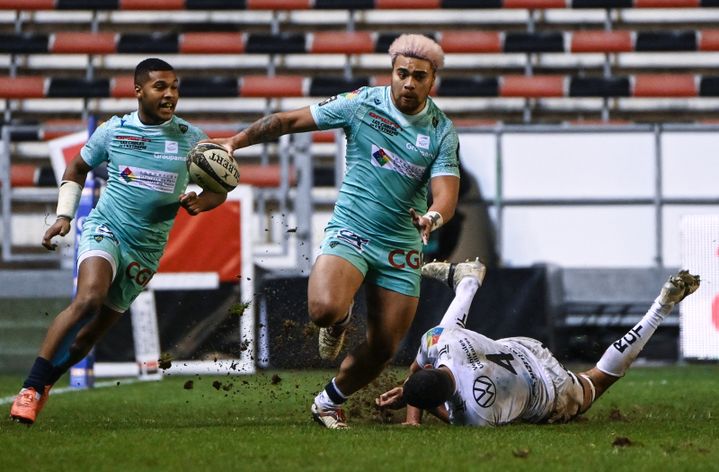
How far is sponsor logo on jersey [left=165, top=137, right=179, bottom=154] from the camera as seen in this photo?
786 centimetres

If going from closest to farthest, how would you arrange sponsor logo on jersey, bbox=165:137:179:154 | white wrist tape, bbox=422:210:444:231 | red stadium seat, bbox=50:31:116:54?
1. white wrist tape, bbox=422:210:444:231
2. sponsor logo on jersey, bbox=165:137:179:154
3. red stadium seat, bbox=50:31:116:54

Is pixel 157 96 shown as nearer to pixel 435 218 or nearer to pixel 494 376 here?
pixel 435 218

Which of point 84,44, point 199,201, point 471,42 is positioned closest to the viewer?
point 199,201

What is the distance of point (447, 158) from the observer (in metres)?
7.00

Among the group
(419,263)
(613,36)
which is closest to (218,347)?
(419,263)

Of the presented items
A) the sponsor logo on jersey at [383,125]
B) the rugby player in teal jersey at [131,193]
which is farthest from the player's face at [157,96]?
the sponsor logo on jersey at [383,125]

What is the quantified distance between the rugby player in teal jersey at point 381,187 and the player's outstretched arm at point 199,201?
18.0 inches

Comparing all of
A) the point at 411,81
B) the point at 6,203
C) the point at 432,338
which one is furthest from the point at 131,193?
the point at 6,203

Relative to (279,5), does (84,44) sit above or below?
below

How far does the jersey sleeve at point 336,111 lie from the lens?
7105 millimetres

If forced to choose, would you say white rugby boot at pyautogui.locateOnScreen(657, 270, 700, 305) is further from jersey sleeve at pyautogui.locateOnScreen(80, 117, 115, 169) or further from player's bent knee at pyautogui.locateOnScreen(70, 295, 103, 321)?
jersey sleeve at pyautogui.locateOnScreen(80, 117, 115, 169)

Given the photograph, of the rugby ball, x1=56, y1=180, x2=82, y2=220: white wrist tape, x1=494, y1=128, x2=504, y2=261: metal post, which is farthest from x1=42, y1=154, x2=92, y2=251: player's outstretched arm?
x1=494, y1=128, x2=504, y2=261: metal post

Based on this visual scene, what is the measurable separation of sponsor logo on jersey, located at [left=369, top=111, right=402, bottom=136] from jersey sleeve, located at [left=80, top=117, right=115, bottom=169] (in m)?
1.77

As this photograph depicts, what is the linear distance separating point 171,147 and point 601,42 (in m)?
10.9
